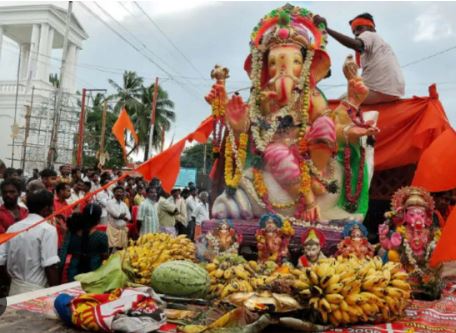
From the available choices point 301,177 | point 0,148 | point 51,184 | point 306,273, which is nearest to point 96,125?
point 0,148

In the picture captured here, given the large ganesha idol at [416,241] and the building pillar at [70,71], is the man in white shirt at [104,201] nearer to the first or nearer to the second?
the large ganesha idol at [416,241]

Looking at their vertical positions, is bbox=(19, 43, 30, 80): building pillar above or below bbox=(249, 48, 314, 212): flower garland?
above

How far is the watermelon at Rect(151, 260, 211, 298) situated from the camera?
10.8 feet

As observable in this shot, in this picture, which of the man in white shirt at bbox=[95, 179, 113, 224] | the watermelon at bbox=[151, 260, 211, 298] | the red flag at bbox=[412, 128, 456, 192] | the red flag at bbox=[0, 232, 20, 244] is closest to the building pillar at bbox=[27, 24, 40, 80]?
the man in white shirt at bbox=[95, 179, 113, 224]

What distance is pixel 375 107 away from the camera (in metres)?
6.09

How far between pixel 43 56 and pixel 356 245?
97.6 feet

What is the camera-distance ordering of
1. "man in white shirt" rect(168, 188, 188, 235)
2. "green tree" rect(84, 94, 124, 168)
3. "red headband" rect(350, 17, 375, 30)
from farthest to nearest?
"green tree" rect(84, 94, 124, 168) → "man in white shirt" rect(168, 188, 188, 235) → "red headband" rect(350, 17, 375, 30)

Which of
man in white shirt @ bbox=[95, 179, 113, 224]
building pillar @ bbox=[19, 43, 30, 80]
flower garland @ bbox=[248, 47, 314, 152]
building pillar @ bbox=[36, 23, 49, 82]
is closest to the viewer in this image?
flower garland @ bbox=[248, 47, 314, 152]

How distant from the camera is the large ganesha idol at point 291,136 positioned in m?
4.97

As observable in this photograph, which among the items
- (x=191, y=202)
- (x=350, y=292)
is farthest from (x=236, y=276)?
(x=191, y=202)

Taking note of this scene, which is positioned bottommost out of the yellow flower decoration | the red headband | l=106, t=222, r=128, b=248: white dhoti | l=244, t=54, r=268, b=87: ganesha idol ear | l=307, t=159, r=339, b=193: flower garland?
l=106, t=222, r=128, b=248: white dhoti

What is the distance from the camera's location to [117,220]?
775cm

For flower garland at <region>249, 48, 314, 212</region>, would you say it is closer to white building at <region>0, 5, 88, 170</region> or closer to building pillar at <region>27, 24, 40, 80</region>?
white building at <region>0, 5, 88, 170</region>

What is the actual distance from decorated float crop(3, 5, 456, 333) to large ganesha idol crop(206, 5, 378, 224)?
0.04 feet
